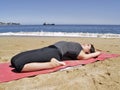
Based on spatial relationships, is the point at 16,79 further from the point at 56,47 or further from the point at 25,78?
the point at 56,47

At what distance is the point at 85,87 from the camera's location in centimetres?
379

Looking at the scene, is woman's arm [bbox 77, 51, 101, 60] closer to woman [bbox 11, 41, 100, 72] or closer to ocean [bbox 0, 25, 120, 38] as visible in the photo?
woman [bbox 11, 41, 100, 72]

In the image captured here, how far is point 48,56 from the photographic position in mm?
5133

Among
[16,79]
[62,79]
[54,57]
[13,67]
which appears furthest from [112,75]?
[13,67]

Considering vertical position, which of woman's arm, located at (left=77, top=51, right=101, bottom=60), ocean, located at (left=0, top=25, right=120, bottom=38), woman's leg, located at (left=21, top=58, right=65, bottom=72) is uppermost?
woman's arm, located at (left=77, top=51, right=101, bottom=60)

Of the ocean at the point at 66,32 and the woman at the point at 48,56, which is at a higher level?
the woman at the point at 48,56

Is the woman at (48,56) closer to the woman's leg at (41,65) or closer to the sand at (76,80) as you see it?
the woman's leg at (41,65)

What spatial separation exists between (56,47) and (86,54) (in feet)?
3.02

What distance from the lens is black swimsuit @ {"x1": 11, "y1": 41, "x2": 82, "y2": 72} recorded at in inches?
193

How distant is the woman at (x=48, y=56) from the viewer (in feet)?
16.0

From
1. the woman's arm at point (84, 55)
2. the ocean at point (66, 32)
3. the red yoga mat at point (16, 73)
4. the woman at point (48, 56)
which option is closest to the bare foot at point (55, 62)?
the woman at point (48, 56)

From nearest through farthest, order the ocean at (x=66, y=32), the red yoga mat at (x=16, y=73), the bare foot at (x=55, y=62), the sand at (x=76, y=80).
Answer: the sand at (x=76, y=80) < the red yoga mat at (x=16, y=73) < the bare foot at (x=55, y=62) < the ocean at (x=66, y=32)

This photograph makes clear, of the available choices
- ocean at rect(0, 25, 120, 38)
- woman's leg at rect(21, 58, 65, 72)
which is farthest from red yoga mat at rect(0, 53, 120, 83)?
ocean at rect(0, 25, 120, 38)

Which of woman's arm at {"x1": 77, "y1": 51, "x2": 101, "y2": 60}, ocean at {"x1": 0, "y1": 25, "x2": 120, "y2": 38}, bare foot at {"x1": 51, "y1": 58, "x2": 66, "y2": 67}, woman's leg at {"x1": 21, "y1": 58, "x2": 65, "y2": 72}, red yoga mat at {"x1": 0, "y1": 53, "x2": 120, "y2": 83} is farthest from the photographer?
ocean at {"x1": 0, "y1": 25, "x2": 120, "y2": 38}
